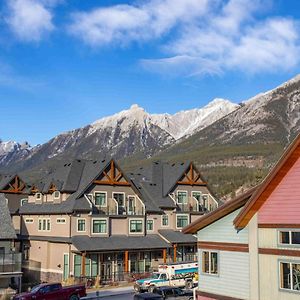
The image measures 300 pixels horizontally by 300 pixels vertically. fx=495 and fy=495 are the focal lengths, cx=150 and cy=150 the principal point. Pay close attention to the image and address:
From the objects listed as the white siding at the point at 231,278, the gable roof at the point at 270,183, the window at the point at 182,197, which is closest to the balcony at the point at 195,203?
the window at the point at 182,197

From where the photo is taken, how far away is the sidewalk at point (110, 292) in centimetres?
3722

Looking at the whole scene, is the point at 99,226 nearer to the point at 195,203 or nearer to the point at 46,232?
the point at 46,232

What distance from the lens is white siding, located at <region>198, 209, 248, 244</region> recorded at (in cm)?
2361

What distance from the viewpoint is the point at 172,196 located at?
55906 millimetres

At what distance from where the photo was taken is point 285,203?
21984 millimetres

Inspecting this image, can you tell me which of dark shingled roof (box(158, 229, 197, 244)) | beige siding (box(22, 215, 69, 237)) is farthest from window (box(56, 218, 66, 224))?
dark shingled roof (box(158, 229, 197, 244))

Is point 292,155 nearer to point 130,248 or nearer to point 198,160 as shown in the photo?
point 130,248

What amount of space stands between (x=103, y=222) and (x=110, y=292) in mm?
9776

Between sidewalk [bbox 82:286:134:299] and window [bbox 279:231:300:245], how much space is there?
18851 mm

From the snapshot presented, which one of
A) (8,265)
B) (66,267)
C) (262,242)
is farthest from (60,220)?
(262,242)

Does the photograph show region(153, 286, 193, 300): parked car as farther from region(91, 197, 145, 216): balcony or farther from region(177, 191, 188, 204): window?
region(177, 191, 188, 204): window

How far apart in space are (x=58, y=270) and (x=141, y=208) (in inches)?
419

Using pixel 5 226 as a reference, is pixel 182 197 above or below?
above

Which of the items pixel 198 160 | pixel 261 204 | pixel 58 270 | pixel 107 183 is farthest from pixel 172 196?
pixel 198 160
